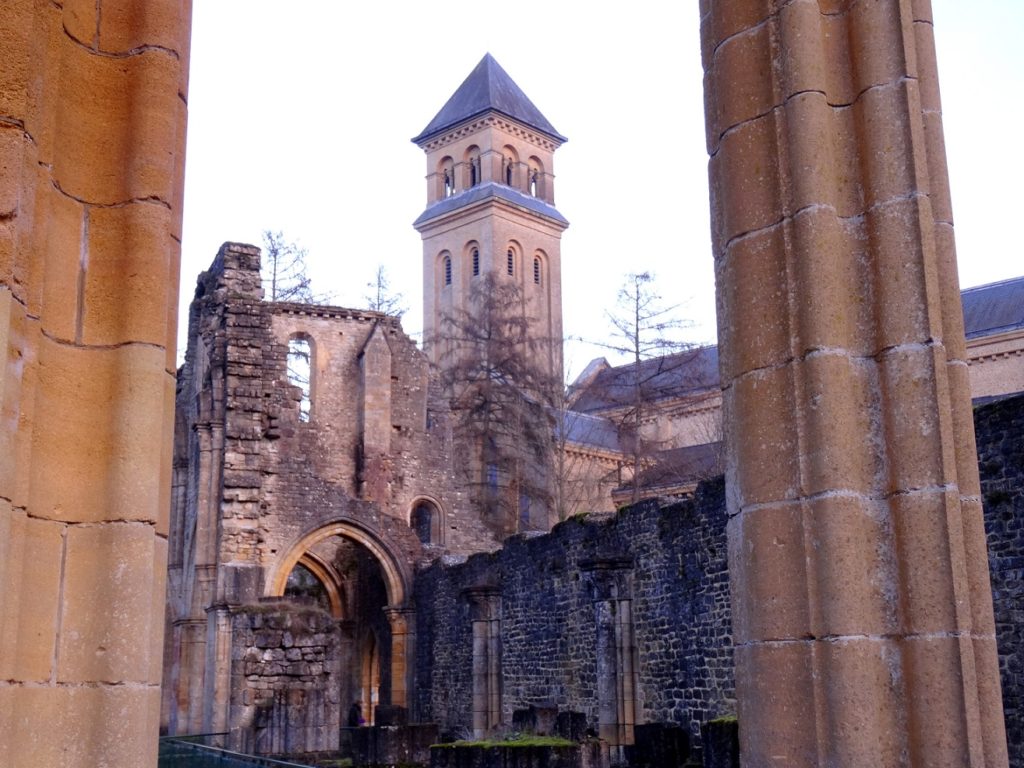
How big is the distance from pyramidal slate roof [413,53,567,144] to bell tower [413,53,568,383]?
0.07 metres

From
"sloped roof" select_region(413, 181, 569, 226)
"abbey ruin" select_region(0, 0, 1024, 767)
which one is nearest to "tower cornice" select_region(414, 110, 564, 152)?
"sloped roof" select_region(413, 181, 569, 226)

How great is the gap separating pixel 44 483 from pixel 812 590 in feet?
7.12

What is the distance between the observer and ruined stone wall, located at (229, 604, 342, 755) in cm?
1802

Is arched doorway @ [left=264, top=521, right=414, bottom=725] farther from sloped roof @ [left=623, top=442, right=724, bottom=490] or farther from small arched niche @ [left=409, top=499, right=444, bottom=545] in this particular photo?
sloped roof @ [left=623, top=442, right=724, bottom=490]

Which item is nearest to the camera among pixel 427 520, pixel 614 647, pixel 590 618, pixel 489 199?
pixel 614 647

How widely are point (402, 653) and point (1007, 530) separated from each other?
16.8 metres

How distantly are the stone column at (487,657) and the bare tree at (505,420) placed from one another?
13.7 metres

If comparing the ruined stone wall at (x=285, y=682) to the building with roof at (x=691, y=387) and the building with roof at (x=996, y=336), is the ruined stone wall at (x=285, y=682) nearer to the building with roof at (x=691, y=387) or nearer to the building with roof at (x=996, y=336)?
the building with roof at (x=691, y=387)

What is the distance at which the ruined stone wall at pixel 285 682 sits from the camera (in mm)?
18016

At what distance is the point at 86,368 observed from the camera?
11.5 feet

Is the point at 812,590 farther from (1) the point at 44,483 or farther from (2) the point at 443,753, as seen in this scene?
(2) the point at 443,753

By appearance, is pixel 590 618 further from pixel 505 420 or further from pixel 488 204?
pixel 488 204

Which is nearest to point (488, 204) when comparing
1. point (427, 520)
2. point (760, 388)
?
point (427, 520)

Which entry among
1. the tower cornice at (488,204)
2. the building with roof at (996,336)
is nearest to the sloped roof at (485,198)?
the tower cornice at (488,204)
